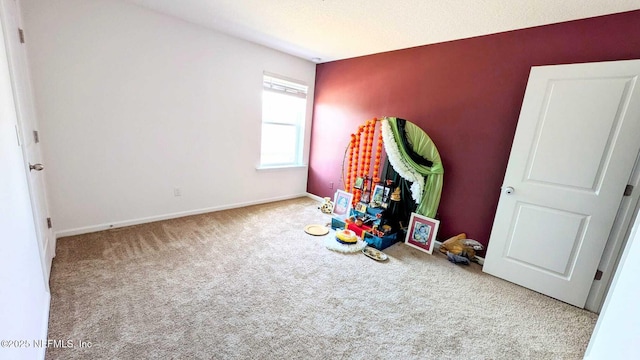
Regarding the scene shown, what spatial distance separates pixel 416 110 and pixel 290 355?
2.86 meters

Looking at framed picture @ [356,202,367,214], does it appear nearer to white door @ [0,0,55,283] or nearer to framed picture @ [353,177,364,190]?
framed picture @ [353,177,364,190]

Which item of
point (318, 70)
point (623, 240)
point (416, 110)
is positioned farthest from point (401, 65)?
point (623, 240)

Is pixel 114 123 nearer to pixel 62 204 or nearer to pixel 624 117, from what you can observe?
pixel 62 204

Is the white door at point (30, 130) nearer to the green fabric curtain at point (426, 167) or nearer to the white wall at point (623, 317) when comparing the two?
the green fabric curtain at point (426, 167)

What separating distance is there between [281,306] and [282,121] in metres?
2.97

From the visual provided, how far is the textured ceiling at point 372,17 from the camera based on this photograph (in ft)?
6.59

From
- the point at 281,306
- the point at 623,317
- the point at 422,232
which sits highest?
the point at 623,317

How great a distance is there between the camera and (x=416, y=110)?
124 inches

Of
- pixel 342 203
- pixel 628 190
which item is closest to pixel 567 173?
pixel 628 190

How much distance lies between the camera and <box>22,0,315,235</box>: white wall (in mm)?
2340

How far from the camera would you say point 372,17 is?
2.38 metres

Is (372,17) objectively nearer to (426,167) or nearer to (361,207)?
(426,167)

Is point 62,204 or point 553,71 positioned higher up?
point 553,71

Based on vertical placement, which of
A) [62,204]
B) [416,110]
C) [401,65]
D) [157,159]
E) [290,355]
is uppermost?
[401,65]
